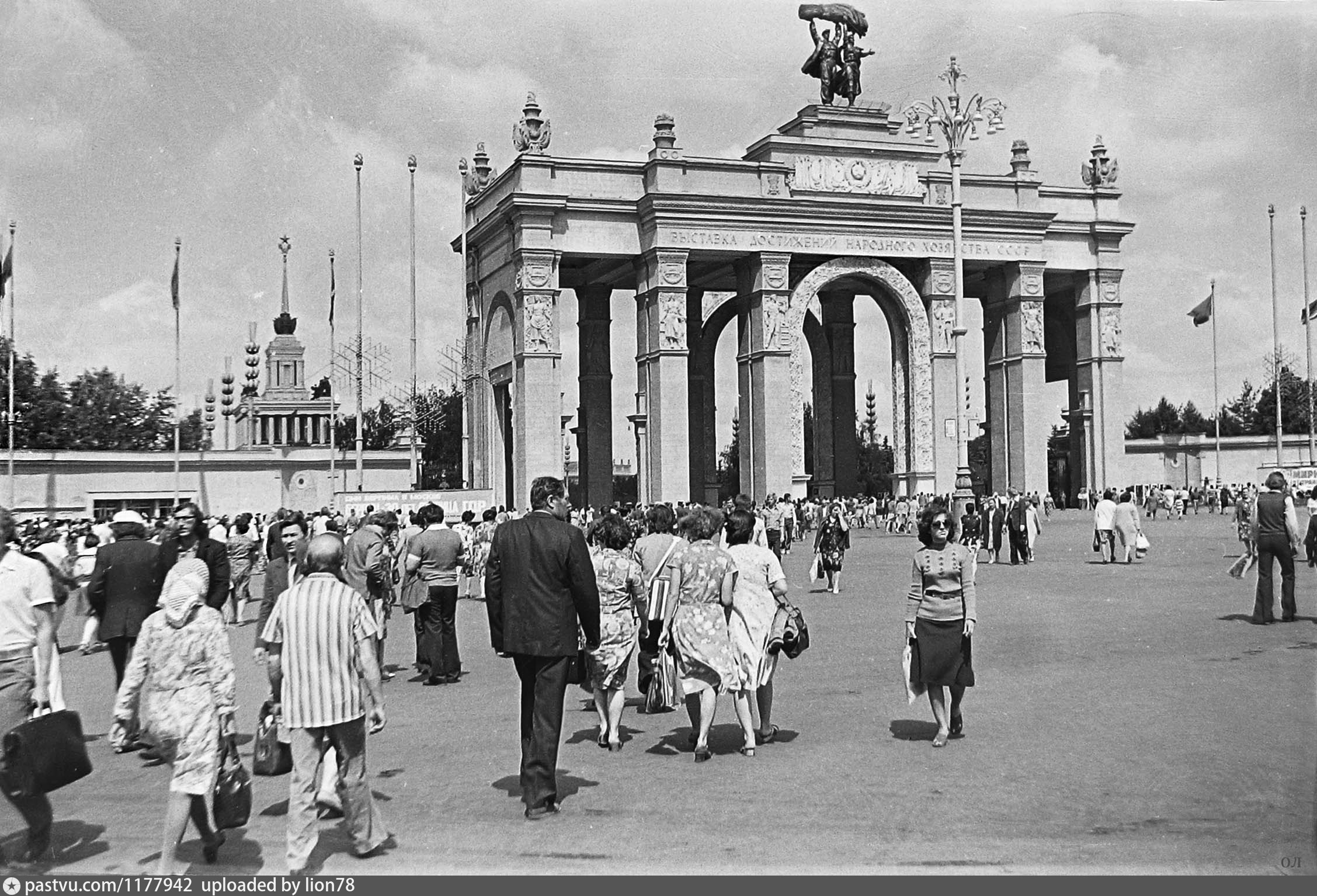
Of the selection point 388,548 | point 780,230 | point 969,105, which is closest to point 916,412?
point 780,230

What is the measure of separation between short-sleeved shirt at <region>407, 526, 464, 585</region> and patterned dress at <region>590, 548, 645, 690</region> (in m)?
3.65

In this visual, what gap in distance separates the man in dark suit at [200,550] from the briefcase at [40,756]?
4130 mm

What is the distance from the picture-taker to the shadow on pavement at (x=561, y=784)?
863 centimetres

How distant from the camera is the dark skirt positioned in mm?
9906

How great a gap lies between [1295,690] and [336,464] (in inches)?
1833

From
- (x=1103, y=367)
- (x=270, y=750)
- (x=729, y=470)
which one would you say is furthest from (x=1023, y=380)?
(x=270, y=750)

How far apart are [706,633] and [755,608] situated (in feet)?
1.83

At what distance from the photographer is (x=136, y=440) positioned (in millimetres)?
68312

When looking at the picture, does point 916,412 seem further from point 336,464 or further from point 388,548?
point 388,548

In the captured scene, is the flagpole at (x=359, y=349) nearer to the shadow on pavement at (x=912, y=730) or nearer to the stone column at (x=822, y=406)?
the stone column at (x=822, y=406)

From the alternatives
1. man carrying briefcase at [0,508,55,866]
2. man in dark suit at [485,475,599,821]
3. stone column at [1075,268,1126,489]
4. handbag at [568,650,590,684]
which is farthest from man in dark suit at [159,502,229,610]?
stone column at [1075,268,1126,489]

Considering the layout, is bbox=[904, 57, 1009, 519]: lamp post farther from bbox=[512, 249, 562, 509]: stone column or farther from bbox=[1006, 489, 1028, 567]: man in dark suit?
bbox=[512, 249, 562, 509]: stone column

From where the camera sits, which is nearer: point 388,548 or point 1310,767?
point 1310,767

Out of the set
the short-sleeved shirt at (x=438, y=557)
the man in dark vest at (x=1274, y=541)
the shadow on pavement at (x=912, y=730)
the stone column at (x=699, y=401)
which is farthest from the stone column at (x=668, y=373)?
the shadow on pavement at (x=912, y=730)
